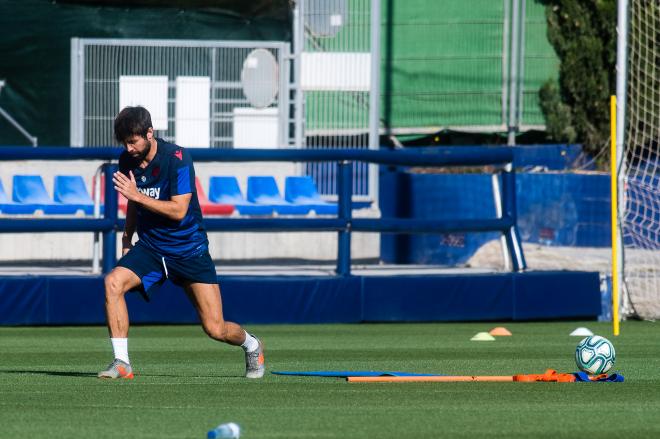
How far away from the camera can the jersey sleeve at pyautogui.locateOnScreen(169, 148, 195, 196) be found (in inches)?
354

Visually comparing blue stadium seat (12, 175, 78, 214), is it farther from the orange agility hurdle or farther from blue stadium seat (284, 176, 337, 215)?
the orange agility hurdle

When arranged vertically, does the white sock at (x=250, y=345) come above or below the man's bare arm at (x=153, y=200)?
below

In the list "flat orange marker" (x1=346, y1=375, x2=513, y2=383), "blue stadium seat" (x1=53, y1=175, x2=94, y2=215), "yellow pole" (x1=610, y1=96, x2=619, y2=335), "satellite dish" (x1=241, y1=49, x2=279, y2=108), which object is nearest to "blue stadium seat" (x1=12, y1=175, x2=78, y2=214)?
"blue stadium seat" (x1=53, y1=175, x2=94, y2=215)

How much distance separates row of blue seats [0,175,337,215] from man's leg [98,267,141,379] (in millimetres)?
7799

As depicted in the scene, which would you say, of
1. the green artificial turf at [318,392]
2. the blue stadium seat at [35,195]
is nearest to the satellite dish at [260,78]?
the blue stadium seat at [35,195]

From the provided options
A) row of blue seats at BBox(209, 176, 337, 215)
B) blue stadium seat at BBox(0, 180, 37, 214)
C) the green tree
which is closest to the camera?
blue stadium seat at BBox(0, 180, 37, 214)

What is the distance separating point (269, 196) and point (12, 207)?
3.46 metres

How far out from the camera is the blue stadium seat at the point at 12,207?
657 inches

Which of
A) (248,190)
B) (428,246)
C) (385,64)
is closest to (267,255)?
(248,190)

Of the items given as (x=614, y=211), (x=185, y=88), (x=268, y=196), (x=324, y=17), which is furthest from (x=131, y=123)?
(x=324, y=17)

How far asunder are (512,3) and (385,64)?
115 inches

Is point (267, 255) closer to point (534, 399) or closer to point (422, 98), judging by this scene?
point (534, 399)

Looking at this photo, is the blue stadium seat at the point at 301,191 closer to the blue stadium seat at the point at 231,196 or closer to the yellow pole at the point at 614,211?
the blue stadium seat at the point at 231,196

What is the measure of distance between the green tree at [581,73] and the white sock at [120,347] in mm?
20018
